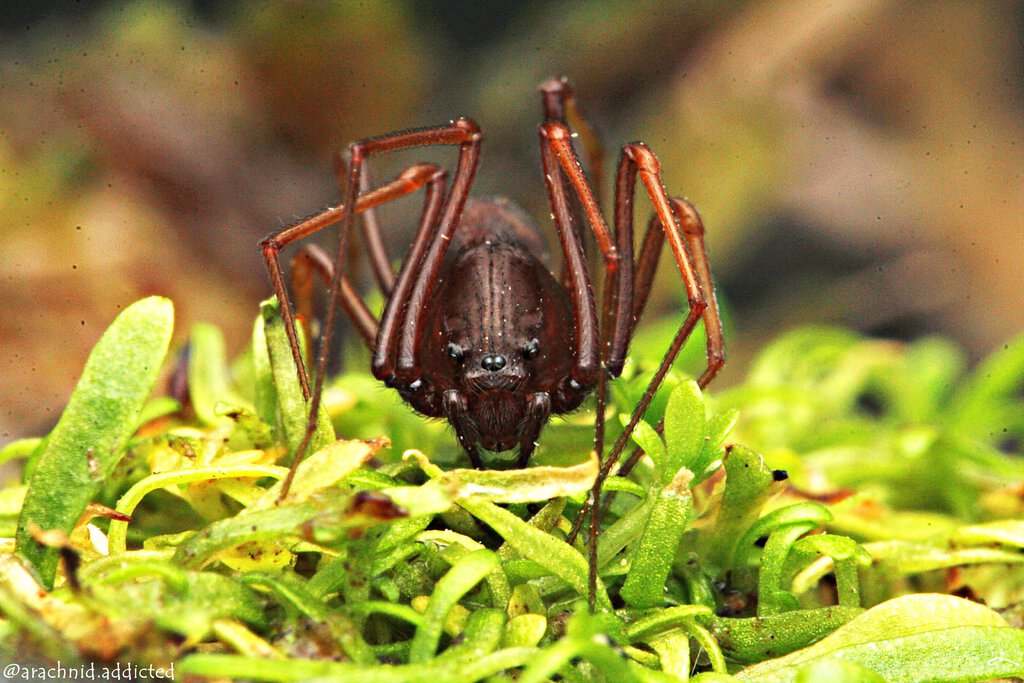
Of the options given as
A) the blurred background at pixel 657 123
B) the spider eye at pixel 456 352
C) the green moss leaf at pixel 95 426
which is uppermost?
the blurred background at pixel 657 123

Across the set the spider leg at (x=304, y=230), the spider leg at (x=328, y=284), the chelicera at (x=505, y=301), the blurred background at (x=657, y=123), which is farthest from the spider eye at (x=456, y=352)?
the blurred background at (x=657, y=123)

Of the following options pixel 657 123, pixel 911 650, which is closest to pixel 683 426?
pixel 911 650

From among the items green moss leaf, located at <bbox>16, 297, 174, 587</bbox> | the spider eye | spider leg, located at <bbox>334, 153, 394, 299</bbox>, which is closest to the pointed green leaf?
the spider eye

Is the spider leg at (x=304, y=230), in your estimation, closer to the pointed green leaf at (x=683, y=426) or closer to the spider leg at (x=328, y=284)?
the spider leg at (x=328, y=284)

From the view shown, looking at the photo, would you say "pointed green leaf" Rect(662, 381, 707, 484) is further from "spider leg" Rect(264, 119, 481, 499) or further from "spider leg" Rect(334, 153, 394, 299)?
"spider leg" Rect(334, 153, 394, 299)

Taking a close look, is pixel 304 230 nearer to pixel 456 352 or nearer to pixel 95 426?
pixel 456 352

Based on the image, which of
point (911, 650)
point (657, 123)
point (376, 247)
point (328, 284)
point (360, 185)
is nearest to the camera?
point (911, 650)

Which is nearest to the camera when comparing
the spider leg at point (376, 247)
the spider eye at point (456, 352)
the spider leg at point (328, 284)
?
the spider eye at point (456, 352)
